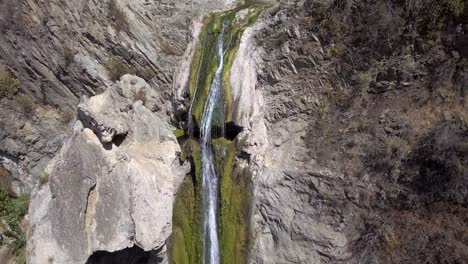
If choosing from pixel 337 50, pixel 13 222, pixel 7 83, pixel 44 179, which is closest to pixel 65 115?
pixel 7 83

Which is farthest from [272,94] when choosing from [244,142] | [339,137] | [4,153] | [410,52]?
[4,153]

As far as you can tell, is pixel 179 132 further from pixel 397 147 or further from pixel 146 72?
pixel 397 147

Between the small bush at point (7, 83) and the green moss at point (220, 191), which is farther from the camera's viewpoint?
the small bush at point (7, 83)

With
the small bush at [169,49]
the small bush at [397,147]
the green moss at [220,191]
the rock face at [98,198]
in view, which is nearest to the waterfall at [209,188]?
the green moss at [220,191]

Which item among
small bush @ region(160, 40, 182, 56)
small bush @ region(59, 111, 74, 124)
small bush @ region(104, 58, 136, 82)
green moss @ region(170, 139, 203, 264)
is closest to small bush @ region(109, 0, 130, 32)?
small bush @ region(104, 58, 136, 82)

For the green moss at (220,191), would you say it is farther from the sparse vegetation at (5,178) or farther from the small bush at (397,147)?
the sparse vegetation at (5,178)
